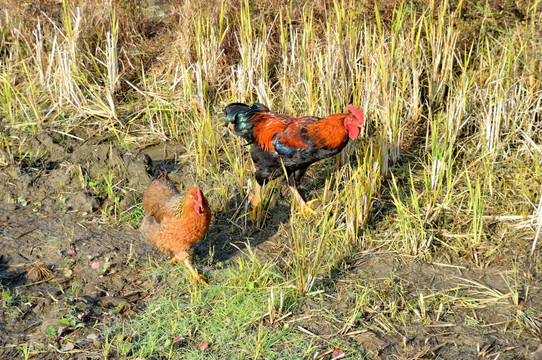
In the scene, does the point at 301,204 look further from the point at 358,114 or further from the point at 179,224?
the point at 179,224

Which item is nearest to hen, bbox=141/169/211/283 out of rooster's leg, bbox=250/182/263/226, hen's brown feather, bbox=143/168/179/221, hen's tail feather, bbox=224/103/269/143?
hen's brown feather, bbox=143/168/179/221

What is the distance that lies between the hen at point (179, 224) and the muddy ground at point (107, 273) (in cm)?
26

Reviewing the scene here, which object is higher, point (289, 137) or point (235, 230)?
point (289, 137)

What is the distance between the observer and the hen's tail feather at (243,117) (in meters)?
4.90

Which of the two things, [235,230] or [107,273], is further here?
[235,230]

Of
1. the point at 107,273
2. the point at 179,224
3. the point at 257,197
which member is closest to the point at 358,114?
the point at 257,197

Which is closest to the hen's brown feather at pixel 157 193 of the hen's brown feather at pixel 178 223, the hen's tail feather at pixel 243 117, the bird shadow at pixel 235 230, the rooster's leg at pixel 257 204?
the hen's brown feather at pixel 178 223

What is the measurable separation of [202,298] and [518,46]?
3926mm

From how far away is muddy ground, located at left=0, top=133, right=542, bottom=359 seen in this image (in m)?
3.35

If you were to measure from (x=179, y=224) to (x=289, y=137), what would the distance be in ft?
4.06

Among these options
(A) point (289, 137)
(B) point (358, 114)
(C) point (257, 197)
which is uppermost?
(B) point (358, 114)

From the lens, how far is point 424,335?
3387mm

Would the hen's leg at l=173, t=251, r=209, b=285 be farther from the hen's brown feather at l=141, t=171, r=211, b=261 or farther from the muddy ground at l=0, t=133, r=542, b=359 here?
the muddy ground at l=0, t=133, r=542, b=359

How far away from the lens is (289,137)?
178 inches
